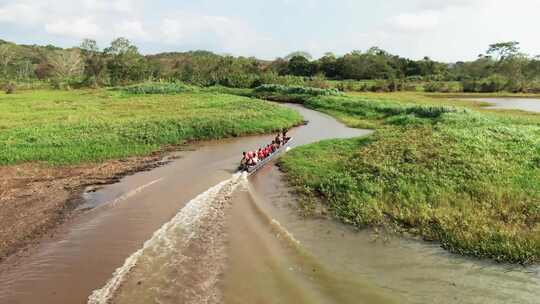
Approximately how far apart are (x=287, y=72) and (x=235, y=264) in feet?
306

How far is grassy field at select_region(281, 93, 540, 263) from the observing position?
1205 cm

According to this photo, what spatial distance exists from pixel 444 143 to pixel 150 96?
4261 centimetres

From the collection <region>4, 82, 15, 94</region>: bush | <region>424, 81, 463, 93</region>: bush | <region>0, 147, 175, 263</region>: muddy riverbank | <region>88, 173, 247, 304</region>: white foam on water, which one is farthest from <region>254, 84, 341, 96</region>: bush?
<region>88, 173, 247, 304</region>: white foam on water

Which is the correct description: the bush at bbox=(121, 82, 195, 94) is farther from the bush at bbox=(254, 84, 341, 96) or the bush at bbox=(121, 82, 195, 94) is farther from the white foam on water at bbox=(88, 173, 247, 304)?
the white foam on water at bbox=(88, 173, 247, 304)

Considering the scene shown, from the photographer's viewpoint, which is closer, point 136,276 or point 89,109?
point 136,276

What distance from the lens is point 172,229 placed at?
13320mm

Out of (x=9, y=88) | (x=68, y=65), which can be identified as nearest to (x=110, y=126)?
(x=9, y=88)

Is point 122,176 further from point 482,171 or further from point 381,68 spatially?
A: point 381,68

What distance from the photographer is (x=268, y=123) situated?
3353 centimetres

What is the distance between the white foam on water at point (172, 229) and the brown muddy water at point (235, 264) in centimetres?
4

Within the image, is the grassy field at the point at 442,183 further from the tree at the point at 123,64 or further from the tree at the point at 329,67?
the tree at the point at 329,67

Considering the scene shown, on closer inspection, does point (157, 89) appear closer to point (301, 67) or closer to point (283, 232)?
point (301, 67)

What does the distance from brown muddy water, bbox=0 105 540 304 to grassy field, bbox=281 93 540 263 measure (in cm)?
100

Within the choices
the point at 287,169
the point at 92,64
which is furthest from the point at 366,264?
the point at 92,64
